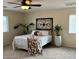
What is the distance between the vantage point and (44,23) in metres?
7.32

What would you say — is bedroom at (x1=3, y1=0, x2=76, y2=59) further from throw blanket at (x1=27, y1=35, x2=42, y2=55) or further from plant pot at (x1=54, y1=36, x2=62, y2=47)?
throw blanket at (x1=27, y1=35, x2=42, y2=55)

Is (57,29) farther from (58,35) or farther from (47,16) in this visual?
(47,16)

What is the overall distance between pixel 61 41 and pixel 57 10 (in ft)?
6.39

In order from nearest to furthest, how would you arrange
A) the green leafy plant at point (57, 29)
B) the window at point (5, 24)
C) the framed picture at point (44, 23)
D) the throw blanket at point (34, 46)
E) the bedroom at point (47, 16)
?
the throw blanket at point (34, 46)
the bedroom at point (47, 16)
the green leafy plant at point (57, 29)
the window at point (5, 24)
the framed picture at point (44, 23)

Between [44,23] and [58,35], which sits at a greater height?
[44,23]

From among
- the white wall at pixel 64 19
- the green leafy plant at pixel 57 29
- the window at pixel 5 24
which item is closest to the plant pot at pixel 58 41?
the green leafy plant at pixel 57 29

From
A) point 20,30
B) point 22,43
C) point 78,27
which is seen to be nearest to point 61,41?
point 22,43

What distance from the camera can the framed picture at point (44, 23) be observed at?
7.11 meters

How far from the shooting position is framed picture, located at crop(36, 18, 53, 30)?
711 cm

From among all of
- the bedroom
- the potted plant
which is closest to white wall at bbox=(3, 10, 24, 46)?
the bedroom

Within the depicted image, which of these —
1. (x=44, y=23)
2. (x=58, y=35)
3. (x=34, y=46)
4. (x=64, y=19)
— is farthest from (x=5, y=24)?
(x=64, y=19)

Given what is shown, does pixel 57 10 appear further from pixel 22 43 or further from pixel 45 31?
pixel 22 43

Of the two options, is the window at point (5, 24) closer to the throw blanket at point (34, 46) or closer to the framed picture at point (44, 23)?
the framed picture at point (44, 23)

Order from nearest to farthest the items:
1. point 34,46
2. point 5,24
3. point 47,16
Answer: point 34,46
point 5,24
point 47,16
